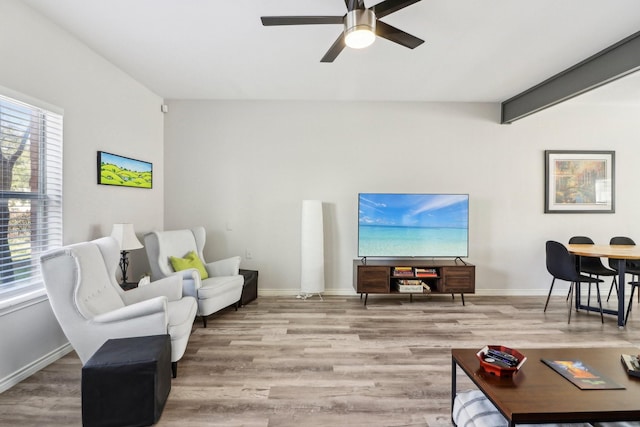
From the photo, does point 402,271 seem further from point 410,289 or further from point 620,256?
point 620,256

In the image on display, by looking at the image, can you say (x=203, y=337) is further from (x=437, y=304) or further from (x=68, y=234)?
(x=437, y=304)

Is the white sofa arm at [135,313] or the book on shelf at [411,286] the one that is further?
the book on shelf at [411,286]

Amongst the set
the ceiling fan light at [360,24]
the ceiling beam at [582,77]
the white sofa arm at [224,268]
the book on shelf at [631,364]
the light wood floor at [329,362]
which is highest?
the ceiling beam at [582,77]

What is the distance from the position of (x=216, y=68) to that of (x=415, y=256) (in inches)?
130

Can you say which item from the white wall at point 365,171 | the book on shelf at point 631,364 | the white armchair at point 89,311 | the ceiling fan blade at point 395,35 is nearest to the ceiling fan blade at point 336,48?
the ceiling fan blade at point 395,35

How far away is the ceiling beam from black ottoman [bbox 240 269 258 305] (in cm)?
404

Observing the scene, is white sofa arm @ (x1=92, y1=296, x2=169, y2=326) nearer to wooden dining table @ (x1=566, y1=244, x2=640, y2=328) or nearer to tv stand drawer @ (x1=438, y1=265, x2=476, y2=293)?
tv stand drawer @ (x1=438, y1=265, x2=476, y2=293)

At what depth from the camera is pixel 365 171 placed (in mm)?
4480

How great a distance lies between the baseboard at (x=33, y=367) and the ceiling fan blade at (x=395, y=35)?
348 centimetres

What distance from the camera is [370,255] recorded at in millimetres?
4195

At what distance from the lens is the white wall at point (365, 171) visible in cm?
444

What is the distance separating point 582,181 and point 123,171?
5.97m

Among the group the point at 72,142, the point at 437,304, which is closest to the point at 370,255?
the point at 437,304

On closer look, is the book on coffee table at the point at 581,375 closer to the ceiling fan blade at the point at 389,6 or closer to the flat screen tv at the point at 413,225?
the ceiling fan blade at the point at 389,6
